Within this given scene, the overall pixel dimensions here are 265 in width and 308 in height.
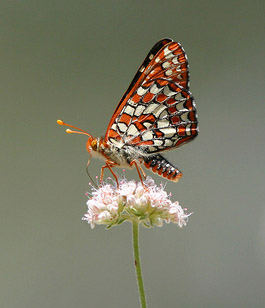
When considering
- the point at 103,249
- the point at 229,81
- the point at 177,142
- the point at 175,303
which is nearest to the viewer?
the point at 177,142

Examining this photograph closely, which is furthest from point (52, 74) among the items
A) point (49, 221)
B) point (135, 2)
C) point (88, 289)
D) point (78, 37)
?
point (88, 289)

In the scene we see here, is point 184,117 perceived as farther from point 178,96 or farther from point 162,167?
point 162,167

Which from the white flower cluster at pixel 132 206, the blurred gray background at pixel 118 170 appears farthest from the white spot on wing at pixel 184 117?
the blurred gray background at pixel 118 170

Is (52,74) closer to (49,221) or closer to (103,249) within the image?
(49,221)

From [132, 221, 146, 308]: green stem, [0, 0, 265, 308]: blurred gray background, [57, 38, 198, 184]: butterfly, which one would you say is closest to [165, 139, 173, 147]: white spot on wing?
[57, 38, 198, 184]: butterfly

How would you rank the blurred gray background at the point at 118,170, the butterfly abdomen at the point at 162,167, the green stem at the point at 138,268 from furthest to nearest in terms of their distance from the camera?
the blurred gray background at the point at 118,170
the butterfly abdomen at the point at 162,167
the green stem at the point at 138,268

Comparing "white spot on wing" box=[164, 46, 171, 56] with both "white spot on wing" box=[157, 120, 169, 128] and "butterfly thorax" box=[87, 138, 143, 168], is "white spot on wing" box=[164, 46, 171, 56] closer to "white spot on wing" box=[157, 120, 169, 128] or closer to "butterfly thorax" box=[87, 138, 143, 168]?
"white spot on wing" box=[157, 120, 169, 128]

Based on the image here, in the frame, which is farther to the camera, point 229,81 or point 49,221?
point 229,81

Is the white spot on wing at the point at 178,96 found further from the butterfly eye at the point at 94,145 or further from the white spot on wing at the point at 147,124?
the butterfly eye at the point at 94,145
